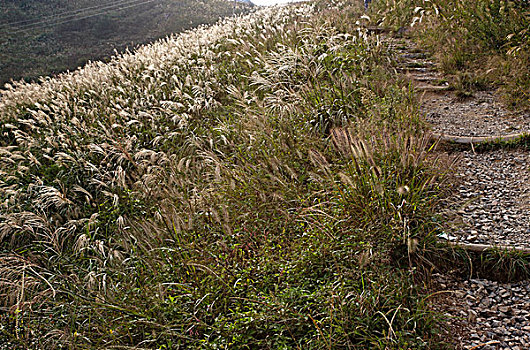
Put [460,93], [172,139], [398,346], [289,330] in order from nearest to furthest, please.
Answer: [398,346] < [289,330] < [460,93] < [172,139]

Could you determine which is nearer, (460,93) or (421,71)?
(460,93)

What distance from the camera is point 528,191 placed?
3.13 m

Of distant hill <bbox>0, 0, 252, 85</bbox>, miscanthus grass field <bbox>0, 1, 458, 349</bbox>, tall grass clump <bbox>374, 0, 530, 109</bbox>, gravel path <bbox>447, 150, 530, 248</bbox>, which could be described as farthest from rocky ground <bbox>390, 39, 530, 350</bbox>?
A: distant hill <bbox>0, 0, 252, 85</bbox>

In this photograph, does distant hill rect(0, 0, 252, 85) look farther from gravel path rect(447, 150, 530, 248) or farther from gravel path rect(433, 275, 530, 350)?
gravel path rect(433, 275, 530, 350)

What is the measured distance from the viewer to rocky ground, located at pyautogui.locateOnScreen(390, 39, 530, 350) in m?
2.15

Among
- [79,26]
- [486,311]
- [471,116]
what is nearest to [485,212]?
[486,311]

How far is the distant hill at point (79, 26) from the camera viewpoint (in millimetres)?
27797

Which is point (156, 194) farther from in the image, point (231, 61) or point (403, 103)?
point (231, 61)

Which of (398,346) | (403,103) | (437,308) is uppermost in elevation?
(403,103)

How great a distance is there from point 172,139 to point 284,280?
4061mm

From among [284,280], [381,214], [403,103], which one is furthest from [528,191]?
[284,280]

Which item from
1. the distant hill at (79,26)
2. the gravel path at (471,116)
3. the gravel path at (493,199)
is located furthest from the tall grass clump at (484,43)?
the distant hill at (79,26)

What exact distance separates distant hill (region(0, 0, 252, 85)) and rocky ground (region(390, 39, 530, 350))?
1004 inches

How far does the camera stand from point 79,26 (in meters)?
36.2
